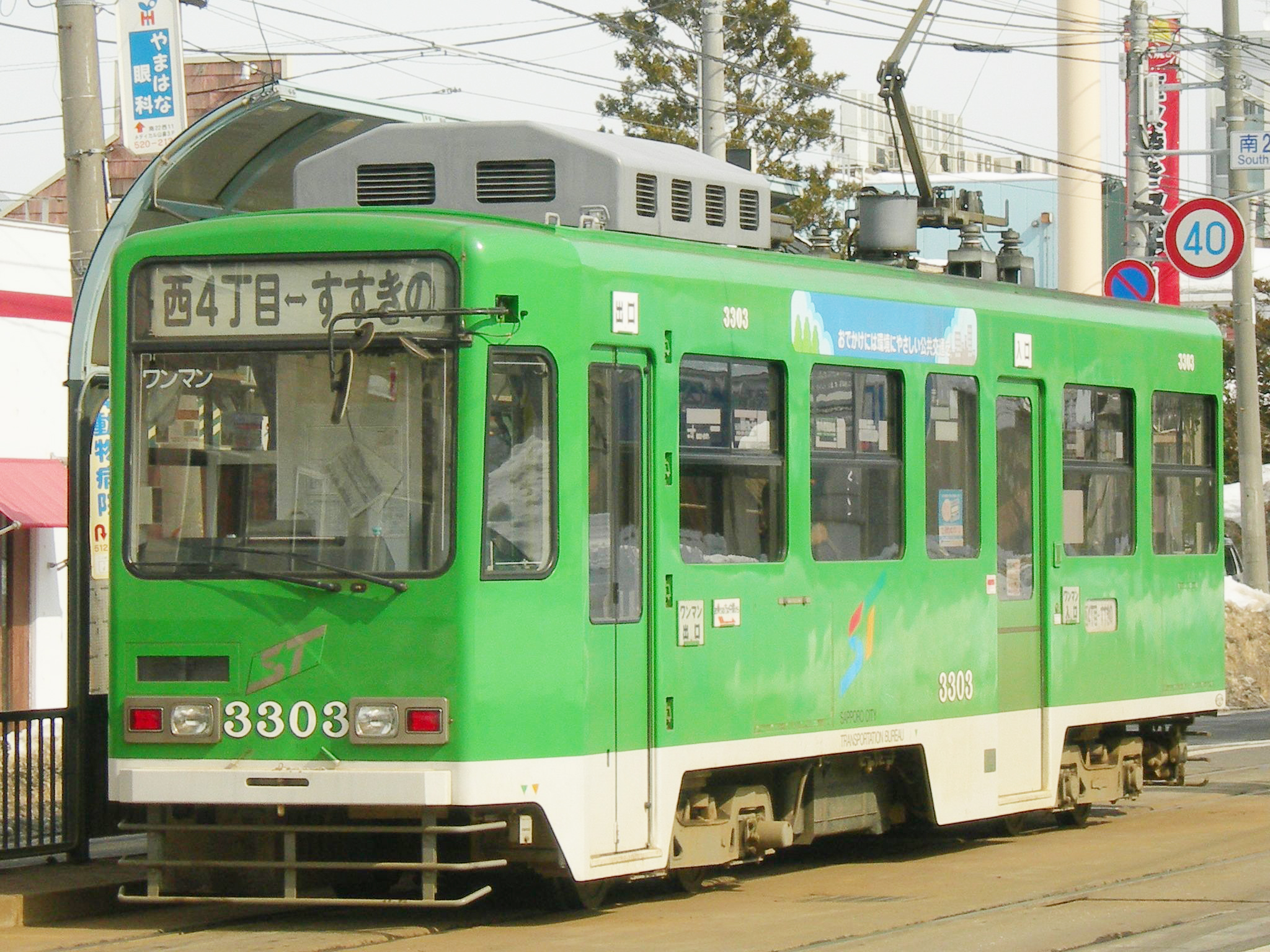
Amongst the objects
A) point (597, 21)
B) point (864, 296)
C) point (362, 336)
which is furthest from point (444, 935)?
point (597, 21)

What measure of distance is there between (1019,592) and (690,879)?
300cm

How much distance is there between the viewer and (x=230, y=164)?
1284 centimetres

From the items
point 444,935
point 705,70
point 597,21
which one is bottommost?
point 444,935

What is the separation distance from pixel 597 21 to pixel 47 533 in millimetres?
9486

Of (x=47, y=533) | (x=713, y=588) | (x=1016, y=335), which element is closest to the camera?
(x=713, y=588)

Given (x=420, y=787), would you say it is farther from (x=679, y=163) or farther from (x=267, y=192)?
(x=267, y=192)

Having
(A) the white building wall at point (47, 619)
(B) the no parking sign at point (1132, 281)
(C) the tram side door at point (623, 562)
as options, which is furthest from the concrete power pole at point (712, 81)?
(C) the tram side door at point (623, 562)

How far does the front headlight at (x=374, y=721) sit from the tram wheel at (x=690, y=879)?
1981 millimetres

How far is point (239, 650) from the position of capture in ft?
29.6

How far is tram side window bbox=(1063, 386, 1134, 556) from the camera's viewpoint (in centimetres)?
1279

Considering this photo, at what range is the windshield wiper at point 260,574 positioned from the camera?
891 centimetres

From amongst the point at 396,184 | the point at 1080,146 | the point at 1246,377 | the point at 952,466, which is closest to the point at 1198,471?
the point at 952,466

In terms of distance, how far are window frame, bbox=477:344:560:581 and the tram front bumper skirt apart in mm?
872

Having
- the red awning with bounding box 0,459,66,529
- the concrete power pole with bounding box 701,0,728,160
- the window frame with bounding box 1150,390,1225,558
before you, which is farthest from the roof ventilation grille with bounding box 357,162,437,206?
the concrete power pole with bounding box 701,0,728,160
